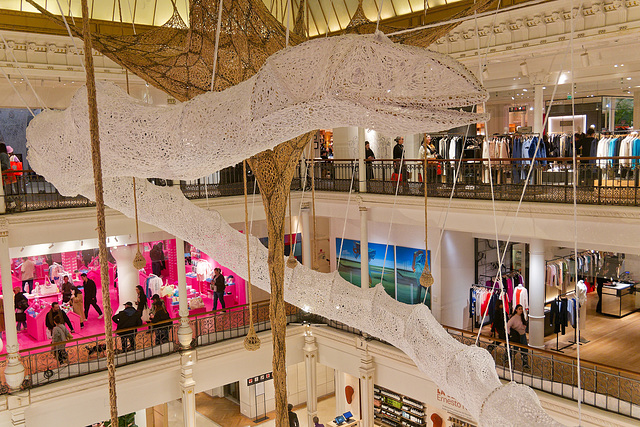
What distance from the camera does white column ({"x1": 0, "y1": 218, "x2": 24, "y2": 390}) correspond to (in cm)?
873

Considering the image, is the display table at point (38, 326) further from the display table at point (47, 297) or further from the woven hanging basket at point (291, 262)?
the woven hanging basket at point (291, 262)

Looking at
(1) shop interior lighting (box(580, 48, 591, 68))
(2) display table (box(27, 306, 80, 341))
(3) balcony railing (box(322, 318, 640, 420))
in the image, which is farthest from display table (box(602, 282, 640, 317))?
(2) display table (box(27, 306, 80, 341))

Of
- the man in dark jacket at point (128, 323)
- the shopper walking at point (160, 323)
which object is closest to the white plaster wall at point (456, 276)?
the shopper walking at point (160, 323)

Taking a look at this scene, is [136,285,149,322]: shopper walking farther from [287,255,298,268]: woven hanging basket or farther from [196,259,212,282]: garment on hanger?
[287,255,298,268]: woven hanging basket

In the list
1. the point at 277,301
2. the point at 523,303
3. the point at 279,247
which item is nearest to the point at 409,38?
the point at 279,247

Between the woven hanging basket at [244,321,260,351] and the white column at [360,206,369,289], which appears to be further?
the white column at [360,206,369,289]

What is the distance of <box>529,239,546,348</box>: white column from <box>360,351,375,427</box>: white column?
299cm

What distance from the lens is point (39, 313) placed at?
11297mm

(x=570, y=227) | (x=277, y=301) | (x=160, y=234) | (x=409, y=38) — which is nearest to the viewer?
(x=409, y=38)

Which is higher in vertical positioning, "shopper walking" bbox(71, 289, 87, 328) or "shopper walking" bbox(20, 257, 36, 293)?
"shopper walking" bbox(20, 257, 36, 293)

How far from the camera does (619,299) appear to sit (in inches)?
492

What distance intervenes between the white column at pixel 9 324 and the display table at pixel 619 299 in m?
10.8

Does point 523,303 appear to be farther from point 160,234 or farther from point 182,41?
point 182,41

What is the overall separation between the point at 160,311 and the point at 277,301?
7.53m
